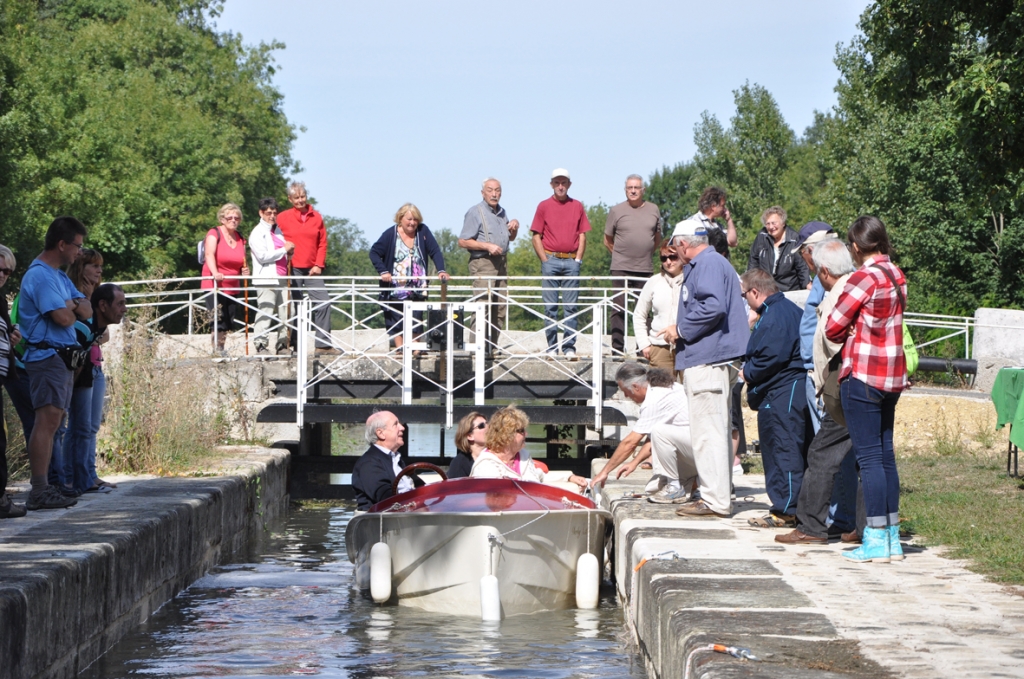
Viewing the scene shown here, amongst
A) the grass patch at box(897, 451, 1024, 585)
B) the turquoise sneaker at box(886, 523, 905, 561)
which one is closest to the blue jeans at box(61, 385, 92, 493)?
the turquoise sneaker at box(886, 523, 905, 561)

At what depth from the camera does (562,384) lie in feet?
53.6

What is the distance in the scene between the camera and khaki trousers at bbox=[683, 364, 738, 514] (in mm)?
8484

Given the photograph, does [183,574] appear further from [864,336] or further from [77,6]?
[77,6]

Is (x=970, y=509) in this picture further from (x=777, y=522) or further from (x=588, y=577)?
(x=588, y=577)

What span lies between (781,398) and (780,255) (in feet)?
11.3

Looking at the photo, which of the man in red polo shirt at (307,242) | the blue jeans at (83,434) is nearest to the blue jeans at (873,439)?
the blue jeans at (83,434)

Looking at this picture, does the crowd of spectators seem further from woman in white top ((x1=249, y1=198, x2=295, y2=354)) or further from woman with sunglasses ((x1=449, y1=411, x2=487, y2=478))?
woman in white top ((x1=249, y1=198, x2=295, y2=354))

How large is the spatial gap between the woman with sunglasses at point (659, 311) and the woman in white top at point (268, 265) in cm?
513

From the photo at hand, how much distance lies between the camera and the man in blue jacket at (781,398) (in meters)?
8.19

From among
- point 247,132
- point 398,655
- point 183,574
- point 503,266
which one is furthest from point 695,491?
point 247,132

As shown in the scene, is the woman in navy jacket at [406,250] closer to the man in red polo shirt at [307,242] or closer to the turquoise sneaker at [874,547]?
the man in red polo shirt at [307,242]

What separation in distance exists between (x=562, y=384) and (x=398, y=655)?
29.3 ft

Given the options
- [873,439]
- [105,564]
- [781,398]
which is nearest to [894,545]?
[873,439]

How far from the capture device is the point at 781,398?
8.25 m
